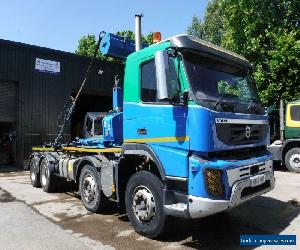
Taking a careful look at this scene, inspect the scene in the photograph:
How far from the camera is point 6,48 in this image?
15.4 metres

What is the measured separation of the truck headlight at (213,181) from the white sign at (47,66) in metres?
13.4

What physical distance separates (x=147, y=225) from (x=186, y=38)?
2.95 metres

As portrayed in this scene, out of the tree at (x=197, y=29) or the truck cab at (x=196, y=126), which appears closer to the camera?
the truck cab at (x=196, y=126)

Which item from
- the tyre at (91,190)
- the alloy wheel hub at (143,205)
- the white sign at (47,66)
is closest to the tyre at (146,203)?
the alloy wheel hub at (143,205)

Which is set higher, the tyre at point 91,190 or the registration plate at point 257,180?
the registration plate at point 257,180

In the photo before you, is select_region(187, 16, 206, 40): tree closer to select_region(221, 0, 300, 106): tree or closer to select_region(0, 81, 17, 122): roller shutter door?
select_region(221, 0, 300, 106): tree

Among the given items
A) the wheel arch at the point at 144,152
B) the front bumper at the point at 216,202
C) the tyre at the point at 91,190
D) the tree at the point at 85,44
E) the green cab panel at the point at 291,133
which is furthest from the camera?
the tree at the point at 85,44

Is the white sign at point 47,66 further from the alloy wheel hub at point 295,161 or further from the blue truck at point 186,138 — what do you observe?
the alloy wheel hub at point 295,161

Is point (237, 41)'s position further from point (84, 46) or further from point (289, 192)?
point (84, 46)

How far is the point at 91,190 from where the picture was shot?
7289mm

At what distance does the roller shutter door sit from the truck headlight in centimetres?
1313

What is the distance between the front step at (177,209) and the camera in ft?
16.4

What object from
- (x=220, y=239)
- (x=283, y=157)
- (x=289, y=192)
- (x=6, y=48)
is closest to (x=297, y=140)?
(x=283, y=157)

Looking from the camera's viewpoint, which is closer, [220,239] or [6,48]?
[220,239]
